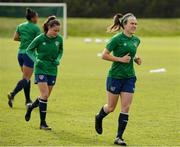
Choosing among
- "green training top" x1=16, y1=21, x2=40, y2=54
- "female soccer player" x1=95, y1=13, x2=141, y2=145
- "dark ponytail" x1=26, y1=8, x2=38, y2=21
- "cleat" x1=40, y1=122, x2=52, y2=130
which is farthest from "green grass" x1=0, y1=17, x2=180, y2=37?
"female soccer player" x1=95, y1=13, x2=141, y2=145

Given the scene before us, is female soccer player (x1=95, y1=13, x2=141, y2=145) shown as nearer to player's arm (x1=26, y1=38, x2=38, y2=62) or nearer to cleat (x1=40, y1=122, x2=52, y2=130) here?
cleat (x1=40, y1=122, x2=52, y2=130)

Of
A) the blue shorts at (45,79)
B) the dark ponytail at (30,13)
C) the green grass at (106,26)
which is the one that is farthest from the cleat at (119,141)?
the green grass at (106,26)

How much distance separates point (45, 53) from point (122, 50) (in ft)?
6.21

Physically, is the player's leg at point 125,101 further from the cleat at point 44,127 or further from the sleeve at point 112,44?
the cleat at point 44,127

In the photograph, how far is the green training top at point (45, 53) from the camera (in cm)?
1136

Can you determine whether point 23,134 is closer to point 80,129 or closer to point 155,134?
point 80,129

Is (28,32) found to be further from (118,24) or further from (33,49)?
(118,24)

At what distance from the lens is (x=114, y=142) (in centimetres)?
995

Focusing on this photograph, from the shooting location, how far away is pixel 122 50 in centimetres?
1002

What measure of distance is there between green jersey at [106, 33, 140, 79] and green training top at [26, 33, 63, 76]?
166 cm

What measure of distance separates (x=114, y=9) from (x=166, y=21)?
25.3 ft

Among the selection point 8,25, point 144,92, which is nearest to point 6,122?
point 144,92

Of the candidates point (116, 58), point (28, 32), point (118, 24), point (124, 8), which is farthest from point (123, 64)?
point (124, 8)

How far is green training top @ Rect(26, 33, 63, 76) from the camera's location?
37.3 ft
